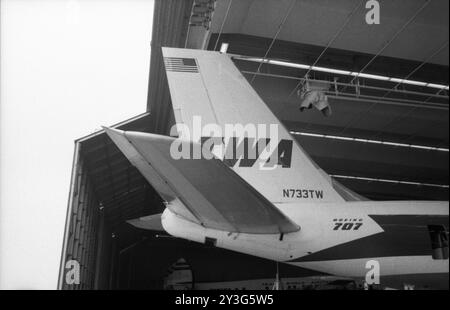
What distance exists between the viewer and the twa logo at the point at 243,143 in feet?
16.0

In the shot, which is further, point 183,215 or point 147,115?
point 147,115

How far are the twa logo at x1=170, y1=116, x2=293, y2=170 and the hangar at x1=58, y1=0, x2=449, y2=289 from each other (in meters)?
1.34

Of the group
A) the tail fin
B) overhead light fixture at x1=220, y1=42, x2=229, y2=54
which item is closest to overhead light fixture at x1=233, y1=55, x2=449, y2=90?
overhead light fixture at x1=220, y1=42, x2=229, y2=54

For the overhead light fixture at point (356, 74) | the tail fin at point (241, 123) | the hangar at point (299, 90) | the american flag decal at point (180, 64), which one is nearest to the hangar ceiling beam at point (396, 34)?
the hangar at point (299, 90)

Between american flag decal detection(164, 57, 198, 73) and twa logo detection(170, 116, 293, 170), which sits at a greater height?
american flag decal detection(164, 57, 198, 73)

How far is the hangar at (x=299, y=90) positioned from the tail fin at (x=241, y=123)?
114 cm

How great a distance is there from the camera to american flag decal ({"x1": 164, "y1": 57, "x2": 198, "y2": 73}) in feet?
16.3

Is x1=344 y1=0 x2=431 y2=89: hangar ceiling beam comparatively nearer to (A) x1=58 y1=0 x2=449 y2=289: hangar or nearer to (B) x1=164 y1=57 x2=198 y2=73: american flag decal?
(A) x1=58 y1=0 x2=449 y2=289: hangar

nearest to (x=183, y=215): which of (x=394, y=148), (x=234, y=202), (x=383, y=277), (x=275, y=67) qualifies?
(x=234, y=202)

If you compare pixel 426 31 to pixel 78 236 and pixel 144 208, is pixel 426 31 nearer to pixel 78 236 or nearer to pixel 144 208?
pixel 144 208

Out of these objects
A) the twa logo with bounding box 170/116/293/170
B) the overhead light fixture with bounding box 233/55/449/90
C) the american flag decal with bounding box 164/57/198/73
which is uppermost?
the overhead light fixture with bounding box 233/55/449/90

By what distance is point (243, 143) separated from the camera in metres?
5.02

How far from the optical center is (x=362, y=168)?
13305 mm
